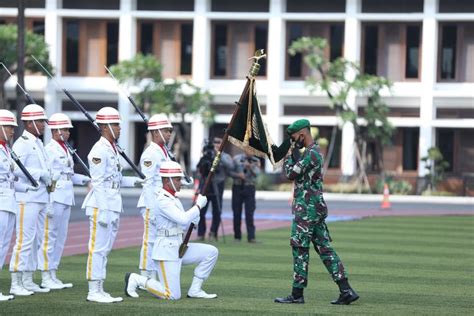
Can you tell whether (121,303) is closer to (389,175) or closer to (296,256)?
(296,256)

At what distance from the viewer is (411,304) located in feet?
48.4

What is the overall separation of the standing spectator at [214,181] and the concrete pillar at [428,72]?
1252 inches

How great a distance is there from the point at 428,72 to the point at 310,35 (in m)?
6.23

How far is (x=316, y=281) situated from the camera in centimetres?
1750

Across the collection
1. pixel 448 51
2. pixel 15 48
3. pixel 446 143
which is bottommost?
pixel 446 143

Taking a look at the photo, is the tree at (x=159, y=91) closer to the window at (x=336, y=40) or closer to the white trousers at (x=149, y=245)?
the window at (x=336, y=40)

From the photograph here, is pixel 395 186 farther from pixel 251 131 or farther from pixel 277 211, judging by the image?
pixel 251 131

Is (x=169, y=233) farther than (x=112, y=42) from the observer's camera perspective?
No

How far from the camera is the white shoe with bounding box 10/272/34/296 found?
49.6 ft

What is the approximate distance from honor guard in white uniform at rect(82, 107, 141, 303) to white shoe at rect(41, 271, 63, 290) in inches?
53.2

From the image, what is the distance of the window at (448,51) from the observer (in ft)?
185

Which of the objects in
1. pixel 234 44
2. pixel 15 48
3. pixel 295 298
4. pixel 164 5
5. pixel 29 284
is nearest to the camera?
pixel 295 298

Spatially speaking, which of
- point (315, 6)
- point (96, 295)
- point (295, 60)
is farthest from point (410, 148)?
point (96, 295)

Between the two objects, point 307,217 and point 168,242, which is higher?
point 307,217
